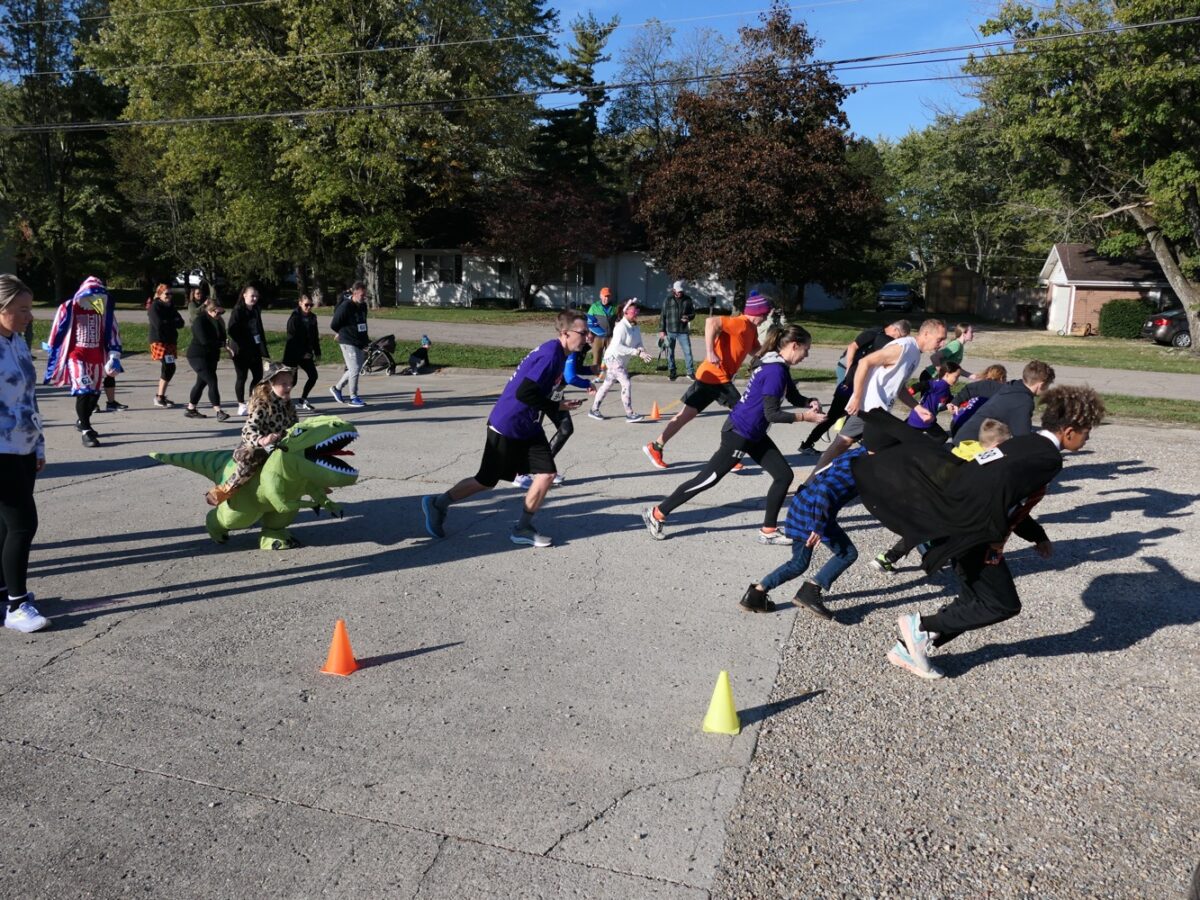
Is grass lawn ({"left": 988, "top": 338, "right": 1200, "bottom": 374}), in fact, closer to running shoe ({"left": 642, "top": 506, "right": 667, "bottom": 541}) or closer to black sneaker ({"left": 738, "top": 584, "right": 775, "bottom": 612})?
running shoe ({"left": 642, "top": 506, "right": 667, "bottom": 541})

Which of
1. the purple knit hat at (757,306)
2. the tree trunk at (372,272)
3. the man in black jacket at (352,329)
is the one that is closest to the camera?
the purple knit hat at (757,306)

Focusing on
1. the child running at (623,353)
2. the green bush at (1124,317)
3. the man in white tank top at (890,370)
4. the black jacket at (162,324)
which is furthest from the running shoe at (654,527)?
the green bush at (1124,317)

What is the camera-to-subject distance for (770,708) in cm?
455

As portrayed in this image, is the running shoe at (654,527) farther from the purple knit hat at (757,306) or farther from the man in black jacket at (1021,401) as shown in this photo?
the purple knit hat at (757,306)

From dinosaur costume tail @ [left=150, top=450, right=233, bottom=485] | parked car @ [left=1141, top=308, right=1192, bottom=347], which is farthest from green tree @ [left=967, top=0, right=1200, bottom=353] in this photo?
dinosaur costume tail @ [left=150, top=450, right=233, bottom=485]

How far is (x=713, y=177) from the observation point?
3156 cm

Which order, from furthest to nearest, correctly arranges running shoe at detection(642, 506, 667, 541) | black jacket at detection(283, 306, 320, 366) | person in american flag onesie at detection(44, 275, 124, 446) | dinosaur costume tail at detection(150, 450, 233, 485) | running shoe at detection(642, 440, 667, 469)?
black jacket at detection(283, 306, 320, 366), person in american flag onesie at detection(44, 275, 124, 446), running shoe at detection(642, 440, 667, 469), running shoe at detection(642, 506, 667, 541), dinosaur costume tail at detection(150, 450, 233, 485)

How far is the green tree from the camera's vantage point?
85.4 ft

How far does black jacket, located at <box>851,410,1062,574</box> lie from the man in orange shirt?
4.66 m

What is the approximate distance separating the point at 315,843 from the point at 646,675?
6.68 feet

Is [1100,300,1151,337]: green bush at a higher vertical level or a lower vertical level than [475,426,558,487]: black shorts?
higher

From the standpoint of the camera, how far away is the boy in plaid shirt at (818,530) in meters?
5.41

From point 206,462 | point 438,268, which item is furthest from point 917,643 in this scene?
point 438,268

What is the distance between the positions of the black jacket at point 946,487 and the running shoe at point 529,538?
3.02m
